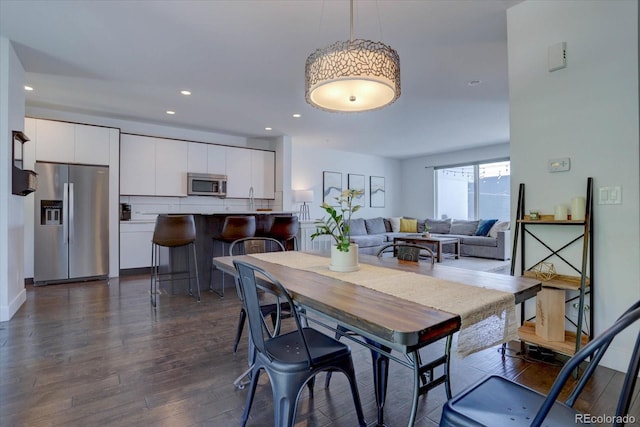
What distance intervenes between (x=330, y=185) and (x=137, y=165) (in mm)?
4205

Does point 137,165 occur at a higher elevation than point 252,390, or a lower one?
higher

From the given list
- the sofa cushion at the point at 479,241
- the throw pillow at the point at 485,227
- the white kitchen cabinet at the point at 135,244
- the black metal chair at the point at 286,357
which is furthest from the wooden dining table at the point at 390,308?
the throw pillow at the point at 485,227

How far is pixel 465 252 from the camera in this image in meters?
7.03

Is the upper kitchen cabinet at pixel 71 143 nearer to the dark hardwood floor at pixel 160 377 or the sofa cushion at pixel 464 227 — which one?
the dark hardwood floor at pixel 160 377

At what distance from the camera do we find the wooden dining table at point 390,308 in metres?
0.95

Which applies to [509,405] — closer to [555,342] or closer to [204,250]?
[555,342]

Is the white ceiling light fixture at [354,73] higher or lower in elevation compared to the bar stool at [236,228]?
higher

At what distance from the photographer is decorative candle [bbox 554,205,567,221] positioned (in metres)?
2.20

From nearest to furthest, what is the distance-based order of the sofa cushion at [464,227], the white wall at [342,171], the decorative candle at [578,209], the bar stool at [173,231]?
1. the decorative candle at [578,209]
2. the bar stool at [173,231]
3. the sofa cushion at [464,227]
4. the white wall at [342,171]

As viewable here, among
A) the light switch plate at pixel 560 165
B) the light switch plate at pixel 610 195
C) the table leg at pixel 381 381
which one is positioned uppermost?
the light switch plate at pixel 560 165

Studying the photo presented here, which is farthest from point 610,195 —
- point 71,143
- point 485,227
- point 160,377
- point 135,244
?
point 71,143

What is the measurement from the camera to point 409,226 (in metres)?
8.27

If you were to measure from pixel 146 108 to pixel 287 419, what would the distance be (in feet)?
16.0

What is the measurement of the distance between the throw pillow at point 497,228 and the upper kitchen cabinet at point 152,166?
6.10 m
